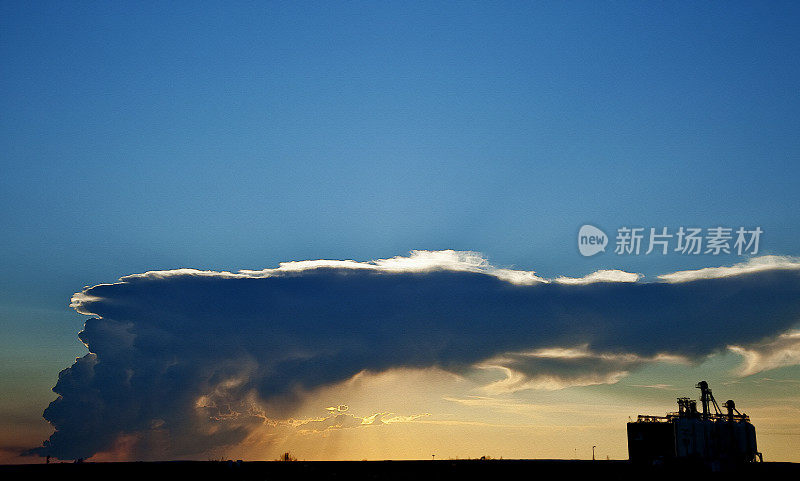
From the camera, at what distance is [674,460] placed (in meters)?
138

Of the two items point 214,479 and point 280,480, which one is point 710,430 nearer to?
point 280,480

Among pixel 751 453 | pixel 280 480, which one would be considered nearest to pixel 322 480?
pixel 280 480

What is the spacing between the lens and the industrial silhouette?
456 ft

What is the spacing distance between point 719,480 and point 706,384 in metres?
43.0

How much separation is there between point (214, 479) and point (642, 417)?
91.8 metres

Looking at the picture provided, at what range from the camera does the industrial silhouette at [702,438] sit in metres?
139

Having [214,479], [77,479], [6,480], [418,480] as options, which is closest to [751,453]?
[418,480]

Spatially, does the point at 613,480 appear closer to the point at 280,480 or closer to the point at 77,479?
the point at 280,480

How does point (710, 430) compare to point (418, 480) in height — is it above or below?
above

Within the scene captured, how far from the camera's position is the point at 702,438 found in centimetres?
14162

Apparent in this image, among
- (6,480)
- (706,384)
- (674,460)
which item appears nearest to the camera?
(6,480)

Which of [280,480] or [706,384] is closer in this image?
[280,480]

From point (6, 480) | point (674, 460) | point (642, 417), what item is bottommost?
point (6, 480)

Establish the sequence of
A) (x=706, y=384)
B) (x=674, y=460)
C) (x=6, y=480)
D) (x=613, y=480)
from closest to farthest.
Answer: (x=613, y=480)
(x=6, y=480)
(x=674, y=460)
(x=706, y=384)
